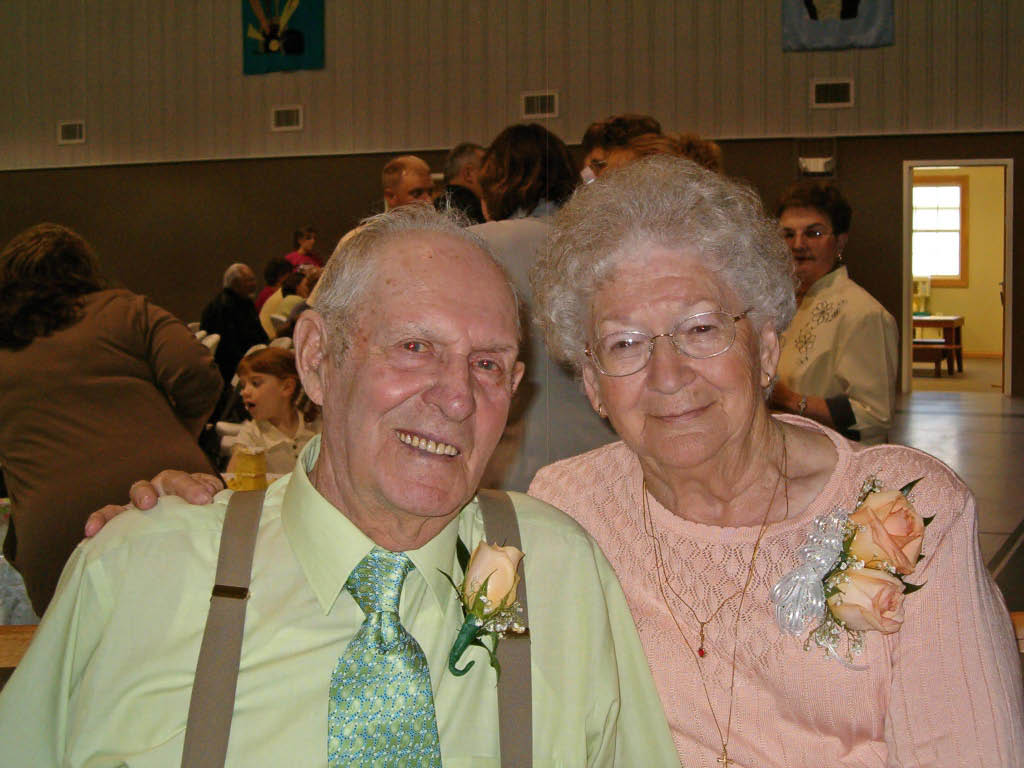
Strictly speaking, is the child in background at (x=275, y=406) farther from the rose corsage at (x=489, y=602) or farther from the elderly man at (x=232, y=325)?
the rose corsage at (x=489, y=602)

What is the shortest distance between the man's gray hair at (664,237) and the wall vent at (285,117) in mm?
10783

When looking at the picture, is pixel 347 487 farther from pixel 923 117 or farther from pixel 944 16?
pixel 923 117

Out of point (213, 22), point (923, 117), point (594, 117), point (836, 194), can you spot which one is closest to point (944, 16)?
point (923, 117)

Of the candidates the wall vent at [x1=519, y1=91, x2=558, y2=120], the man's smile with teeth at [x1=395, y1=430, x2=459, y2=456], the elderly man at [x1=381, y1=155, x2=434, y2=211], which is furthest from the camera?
the wall vent at [x1=519, y1=91, x2=558, y2=120]

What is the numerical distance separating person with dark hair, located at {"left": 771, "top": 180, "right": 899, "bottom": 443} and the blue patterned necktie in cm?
207

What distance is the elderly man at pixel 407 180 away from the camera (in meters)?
4.25

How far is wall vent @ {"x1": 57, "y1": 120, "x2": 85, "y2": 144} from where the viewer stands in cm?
1032

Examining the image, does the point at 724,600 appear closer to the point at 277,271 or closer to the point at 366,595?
the point at 366,595

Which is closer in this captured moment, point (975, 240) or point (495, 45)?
point (495, 45)

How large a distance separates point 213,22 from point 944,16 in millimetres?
7276

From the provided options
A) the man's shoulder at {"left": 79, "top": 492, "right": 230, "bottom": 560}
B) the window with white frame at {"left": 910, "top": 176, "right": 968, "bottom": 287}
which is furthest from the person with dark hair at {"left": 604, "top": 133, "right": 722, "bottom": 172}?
the window with white frame at {"left": 910, "top": 176, "right": 968, "bottom": 287}

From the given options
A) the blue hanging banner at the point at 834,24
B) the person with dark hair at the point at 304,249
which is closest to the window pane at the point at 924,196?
the blue hanging banner at the point at 834,24

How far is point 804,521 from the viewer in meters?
1.79

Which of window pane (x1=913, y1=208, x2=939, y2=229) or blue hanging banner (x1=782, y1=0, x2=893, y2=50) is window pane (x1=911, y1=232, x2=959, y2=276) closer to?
window pane (x1=913, y1=208, x2=939, y2=229)
